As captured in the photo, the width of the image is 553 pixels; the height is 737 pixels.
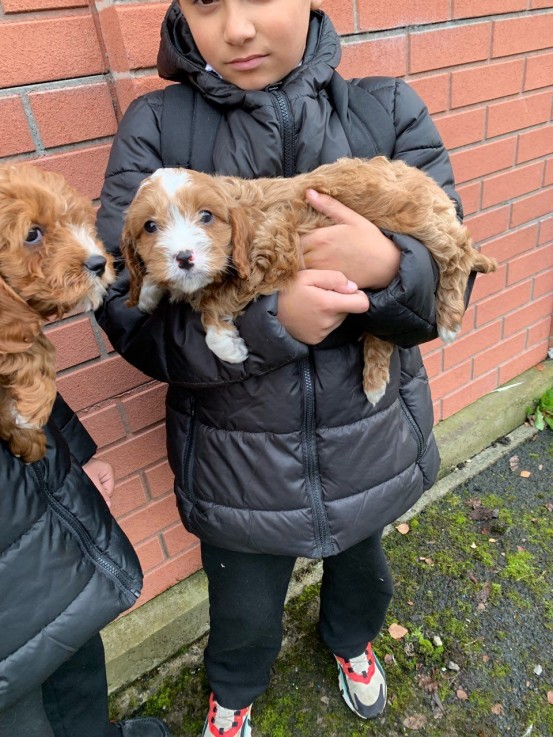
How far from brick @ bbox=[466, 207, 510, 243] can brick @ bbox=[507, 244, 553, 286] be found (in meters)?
0.32

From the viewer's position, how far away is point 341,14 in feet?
7.66

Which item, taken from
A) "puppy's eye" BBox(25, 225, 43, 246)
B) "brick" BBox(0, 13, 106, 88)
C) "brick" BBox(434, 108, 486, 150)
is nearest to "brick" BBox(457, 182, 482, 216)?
"brick" BBox(434, 108, 486, 150)

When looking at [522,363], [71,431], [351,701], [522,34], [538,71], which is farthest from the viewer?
[522,363]

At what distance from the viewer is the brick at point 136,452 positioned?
237 cm

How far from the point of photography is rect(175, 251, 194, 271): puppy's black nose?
139cm

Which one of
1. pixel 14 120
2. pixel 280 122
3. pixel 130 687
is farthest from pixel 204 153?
pixel 130 687

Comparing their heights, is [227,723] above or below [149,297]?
below

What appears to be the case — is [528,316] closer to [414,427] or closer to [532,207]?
[532,207]

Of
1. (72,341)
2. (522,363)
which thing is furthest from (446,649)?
(522,363)

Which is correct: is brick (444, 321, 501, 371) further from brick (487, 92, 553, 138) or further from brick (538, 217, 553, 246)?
brick (487, 92, 553, 138)

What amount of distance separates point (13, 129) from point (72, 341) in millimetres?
752

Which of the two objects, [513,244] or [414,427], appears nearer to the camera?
[414,427]

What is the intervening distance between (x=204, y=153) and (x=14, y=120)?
67cm

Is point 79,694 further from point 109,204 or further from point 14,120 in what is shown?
point 14,120
